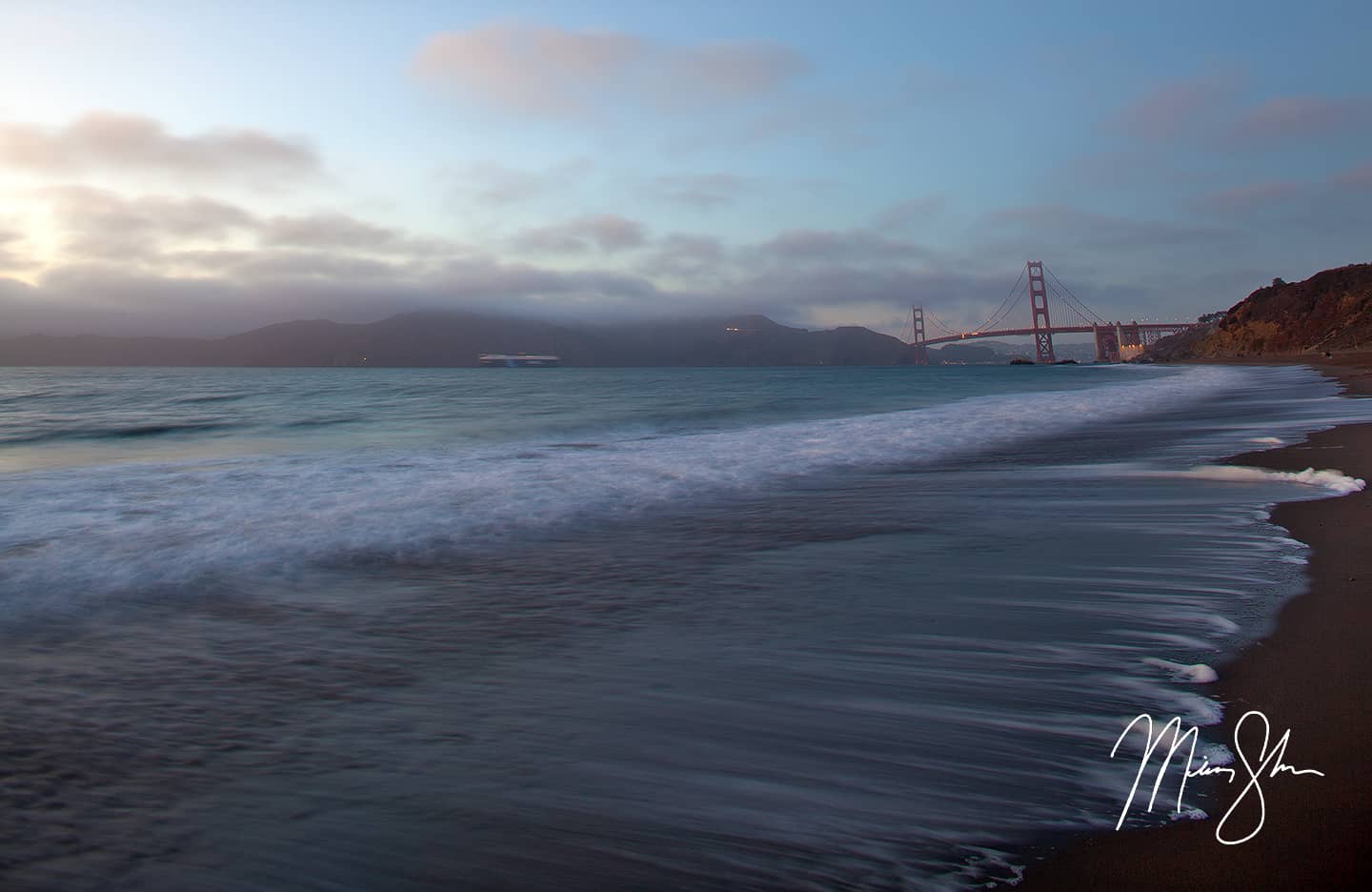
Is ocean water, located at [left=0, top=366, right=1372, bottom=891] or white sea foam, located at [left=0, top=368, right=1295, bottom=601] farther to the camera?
white sea foam, located at [left=0, top=368, right=1295, bottom=601]

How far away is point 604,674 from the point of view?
2766 millimetres

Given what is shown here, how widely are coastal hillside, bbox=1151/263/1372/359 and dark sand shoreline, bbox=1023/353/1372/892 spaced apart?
65201 mm

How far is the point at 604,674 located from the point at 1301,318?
87046mm

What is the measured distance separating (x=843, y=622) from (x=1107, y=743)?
1.24 m

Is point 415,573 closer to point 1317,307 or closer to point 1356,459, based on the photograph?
point 1356,459

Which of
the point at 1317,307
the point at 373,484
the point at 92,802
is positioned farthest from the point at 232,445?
the point at 1317,307

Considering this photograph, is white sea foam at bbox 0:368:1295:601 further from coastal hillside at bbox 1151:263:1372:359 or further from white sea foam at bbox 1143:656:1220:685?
coastal hillside at bbox 1151:263:1372:359

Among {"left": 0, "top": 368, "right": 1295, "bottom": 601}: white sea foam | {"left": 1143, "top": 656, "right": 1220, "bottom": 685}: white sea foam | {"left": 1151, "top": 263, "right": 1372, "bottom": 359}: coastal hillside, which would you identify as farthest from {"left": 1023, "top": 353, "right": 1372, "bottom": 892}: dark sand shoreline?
{"left": 1151, "top": 263, "right": 1372, "bottom": 359}: coastal hillside

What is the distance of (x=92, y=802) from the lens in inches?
78.9

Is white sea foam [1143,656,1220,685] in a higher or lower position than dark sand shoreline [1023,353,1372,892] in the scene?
higher

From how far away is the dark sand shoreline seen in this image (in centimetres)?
153

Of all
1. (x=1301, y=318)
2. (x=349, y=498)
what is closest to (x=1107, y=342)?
(x=1301, y=318)

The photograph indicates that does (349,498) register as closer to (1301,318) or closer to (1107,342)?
(1301,318)

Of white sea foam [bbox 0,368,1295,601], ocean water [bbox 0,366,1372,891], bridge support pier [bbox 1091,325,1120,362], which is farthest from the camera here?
bridge support pier [bbox 1091,325,1120,362]
